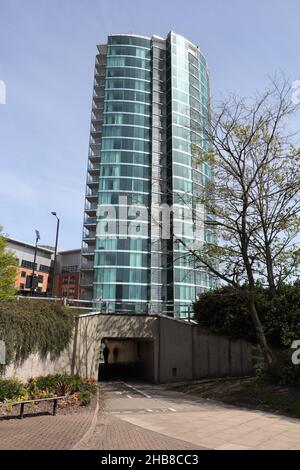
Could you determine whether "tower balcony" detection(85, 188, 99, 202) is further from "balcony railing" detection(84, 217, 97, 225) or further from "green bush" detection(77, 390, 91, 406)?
"green bush" detection(77, 390, 91, 406)

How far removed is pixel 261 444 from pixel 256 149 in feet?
50.3

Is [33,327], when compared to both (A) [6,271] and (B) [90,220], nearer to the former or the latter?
(A) [6,271]

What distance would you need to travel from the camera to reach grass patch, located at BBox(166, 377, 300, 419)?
45.7ft

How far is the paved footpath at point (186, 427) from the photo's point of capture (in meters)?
8.52

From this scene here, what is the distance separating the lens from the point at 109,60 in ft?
263

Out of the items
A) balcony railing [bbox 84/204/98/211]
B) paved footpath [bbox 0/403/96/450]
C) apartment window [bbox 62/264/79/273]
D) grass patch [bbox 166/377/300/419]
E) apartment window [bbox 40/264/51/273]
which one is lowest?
paved footpath [bbox 0/403/96/450]

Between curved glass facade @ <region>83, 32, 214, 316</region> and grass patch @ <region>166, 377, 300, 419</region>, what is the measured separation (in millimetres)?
40856

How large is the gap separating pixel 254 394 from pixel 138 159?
6168 cm

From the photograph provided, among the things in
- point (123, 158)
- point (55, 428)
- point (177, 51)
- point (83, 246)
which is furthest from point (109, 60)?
point (55, 428)

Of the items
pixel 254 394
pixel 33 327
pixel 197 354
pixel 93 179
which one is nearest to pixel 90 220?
pixel 93 179

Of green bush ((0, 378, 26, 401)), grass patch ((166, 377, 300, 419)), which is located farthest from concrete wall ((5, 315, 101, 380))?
grass patch ((166, 377, 300, 419))

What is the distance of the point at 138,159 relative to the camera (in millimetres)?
73750

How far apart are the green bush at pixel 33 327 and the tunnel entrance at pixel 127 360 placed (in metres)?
7.79
